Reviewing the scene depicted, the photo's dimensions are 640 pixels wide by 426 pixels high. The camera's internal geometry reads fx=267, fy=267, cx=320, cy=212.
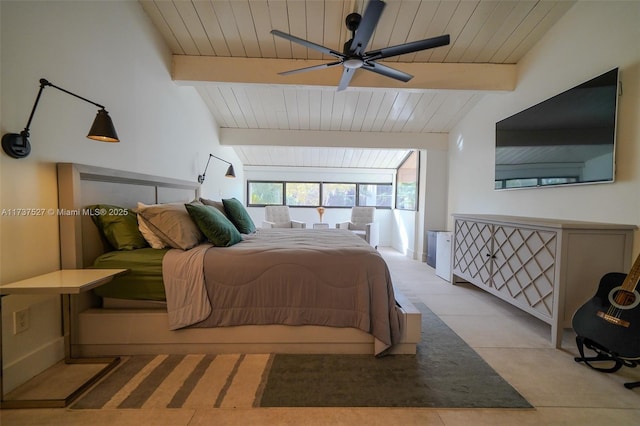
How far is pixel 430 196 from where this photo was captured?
15.9 ft

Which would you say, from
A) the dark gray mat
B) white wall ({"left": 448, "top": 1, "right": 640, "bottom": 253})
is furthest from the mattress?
white wall ({"left": 448, "top": 1, "right": 640, "bottom": 253})

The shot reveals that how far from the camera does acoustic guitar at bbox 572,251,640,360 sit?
1.57 m

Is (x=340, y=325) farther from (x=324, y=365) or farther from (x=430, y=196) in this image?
(x=430, y=196)

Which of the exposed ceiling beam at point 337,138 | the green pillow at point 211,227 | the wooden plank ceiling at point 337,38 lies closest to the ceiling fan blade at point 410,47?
the wooden plank ceiling at point 337,38

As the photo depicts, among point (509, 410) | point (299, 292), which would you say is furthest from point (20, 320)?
point (509, 410)

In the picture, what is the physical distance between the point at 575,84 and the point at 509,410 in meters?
A: 2.67

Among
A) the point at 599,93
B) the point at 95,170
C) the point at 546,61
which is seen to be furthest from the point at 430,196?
the point at 95,170

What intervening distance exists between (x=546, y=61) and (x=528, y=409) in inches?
121

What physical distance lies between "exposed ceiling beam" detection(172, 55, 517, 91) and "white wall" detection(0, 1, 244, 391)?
0.51m

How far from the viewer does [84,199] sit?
5.94 ft

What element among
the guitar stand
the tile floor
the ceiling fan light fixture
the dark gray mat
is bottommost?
the tile floor

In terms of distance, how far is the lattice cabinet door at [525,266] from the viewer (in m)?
2.02

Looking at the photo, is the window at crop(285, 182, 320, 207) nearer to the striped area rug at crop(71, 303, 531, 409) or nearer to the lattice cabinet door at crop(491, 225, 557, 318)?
the lattice cabinet door at crop(491, 225, 557, 318)

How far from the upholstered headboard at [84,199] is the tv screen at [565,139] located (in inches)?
148
